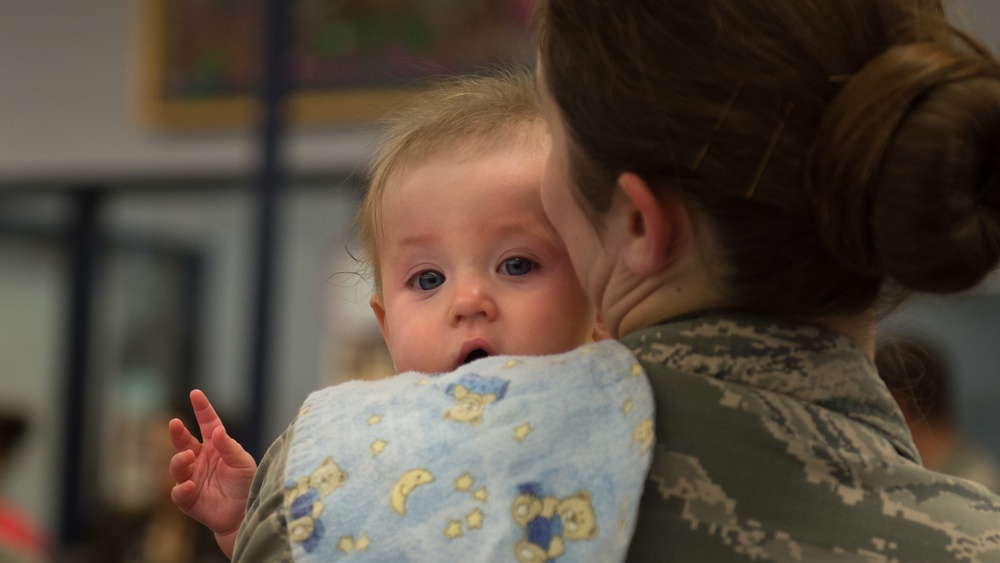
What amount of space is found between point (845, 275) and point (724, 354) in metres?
0.10

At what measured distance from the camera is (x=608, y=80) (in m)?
0.82

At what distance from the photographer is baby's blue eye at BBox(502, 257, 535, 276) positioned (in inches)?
46.4

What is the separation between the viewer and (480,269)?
1181 mm

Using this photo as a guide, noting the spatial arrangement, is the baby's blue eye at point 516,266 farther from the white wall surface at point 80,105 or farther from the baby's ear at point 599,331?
the white wall surface at point 80,105

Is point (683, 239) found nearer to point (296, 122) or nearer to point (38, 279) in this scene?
point (296, 122)

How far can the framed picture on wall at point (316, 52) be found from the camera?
434cm

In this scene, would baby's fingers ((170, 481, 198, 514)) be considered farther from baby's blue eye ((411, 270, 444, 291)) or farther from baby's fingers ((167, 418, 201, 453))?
baby's blue eye ((411, 270, 444, 291))

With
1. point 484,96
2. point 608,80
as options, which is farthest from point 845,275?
point 484,96

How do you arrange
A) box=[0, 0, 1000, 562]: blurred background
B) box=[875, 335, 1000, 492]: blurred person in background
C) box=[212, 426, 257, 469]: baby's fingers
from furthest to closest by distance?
box=[0, 0, 1000, 562]: blurred background, box=[875, 335, 1000, 492]: blurred person in background, box=[212, 426, 257, 469]: baby's fingers

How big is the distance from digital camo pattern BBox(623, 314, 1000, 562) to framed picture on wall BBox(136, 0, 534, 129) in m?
3.29

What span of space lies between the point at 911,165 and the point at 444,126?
2.03 feet

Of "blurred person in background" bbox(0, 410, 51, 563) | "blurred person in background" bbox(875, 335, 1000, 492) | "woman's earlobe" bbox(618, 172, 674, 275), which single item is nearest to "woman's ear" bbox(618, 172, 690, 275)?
"woman's earlobe" bbox(618, 172, 674, 275)

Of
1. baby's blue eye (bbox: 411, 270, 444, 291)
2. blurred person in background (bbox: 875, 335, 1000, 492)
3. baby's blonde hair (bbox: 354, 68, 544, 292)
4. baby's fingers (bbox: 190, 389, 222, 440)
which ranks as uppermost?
baby's blonde hair (bbox: 354, 68, 544, 292)

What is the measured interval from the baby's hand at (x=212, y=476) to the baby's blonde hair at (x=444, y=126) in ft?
0.90
